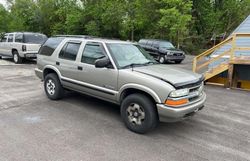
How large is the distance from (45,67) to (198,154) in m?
4.45

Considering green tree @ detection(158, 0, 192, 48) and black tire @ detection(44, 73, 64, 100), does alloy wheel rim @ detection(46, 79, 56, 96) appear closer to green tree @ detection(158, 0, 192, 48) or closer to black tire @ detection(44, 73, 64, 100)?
black tire @ detection(44, 73, 64, 100)

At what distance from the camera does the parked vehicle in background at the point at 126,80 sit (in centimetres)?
369

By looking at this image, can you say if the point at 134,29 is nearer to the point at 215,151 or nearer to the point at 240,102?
the point at 240,102

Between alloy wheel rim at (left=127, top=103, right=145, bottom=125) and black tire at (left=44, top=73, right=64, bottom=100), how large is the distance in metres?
2.39

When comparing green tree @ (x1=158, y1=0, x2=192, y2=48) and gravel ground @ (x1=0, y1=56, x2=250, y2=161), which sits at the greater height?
green tree @ (x1=158, y1=0, x2=192, y2=48)

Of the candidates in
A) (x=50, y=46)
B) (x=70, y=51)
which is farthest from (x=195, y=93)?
(x=50, y=46)

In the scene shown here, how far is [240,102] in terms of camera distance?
6.34 m

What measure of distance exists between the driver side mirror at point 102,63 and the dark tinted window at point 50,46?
197 cm

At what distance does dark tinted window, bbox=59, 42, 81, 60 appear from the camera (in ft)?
16.9

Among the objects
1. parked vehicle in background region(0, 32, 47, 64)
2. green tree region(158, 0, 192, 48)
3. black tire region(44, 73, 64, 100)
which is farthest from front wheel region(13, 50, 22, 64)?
green tree region(158, 0, 192, 48)

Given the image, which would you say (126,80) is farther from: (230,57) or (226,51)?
(226,51)

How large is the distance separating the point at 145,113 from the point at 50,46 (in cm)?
350

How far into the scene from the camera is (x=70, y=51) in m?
5.29

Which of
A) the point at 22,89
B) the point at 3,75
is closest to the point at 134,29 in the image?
the point at 3,75
